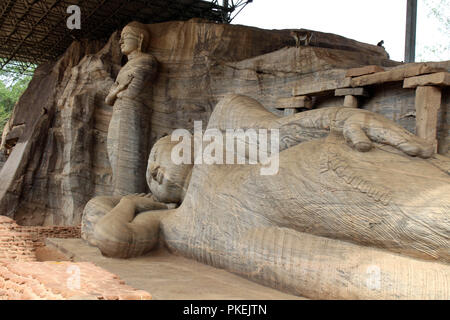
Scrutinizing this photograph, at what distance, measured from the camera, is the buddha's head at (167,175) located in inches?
163

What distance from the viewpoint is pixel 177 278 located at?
295 cm

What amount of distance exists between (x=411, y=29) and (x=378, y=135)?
6.55m

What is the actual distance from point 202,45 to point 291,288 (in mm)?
5022

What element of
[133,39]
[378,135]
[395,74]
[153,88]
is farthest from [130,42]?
[378,135]

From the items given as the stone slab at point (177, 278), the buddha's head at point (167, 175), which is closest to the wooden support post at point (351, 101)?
the buddha's head at point (167, 175)

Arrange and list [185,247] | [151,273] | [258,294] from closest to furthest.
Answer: [258,294] < [151,273] < [185,247]

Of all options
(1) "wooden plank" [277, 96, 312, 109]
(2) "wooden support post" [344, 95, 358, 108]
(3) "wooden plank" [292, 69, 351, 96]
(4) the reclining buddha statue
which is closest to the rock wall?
(3) "wooden plank" [292, 69, 351, 96]

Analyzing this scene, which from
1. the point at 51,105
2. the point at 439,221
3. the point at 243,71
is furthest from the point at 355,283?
the point at 51,105

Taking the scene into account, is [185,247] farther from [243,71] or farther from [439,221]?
[243,71]

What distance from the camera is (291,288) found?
2582mm

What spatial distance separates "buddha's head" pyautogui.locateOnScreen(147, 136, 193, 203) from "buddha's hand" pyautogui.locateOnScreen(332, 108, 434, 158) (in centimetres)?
183

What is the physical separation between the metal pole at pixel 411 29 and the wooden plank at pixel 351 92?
4.78 m

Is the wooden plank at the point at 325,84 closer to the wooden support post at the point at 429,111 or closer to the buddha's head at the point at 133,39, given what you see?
the wooden support post at the point at 429,111

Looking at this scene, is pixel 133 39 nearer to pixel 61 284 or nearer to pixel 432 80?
pixel 432 80
